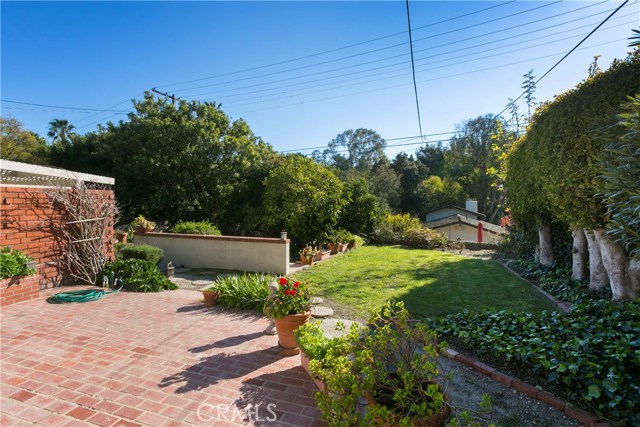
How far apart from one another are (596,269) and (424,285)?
320 centimetres

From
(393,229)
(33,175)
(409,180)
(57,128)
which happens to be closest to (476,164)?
(409,180)

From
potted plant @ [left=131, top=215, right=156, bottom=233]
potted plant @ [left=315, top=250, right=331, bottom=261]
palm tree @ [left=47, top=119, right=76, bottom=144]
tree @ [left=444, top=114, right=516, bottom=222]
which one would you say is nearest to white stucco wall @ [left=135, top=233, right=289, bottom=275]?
potted plant @ [left=131, top=215, right=156, bottom=233]

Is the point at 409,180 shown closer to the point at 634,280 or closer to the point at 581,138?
the point at 581,138

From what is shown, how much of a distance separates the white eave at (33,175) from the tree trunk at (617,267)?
10.7 metres

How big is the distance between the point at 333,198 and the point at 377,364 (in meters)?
11.0

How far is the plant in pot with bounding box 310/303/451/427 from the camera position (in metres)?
2.11

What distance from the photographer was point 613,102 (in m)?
4.92

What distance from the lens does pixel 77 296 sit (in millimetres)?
6176

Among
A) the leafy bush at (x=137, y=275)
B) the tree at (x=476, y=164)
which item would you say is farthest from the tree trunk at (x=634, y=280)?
the tree at (x=476, y=164)

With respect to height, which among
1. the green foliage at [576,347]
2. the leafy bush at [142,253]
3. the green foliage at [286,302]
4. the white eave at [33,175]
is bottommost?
the green foliage at [576,347]

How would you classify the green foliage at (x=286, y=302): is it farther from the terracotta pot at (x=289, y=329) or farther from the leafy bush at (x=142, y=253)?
the leafy bush at (x=142, y=253)

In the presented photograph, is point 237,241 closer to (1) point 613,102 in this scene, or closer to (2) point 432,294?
(2) point 432,294

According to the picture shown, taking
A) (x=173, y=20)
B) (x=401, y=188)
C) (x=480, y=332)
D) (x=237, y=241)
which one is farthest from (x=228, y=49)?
(x=401, y=188)

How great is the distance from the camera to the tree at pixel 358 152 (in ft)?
134
